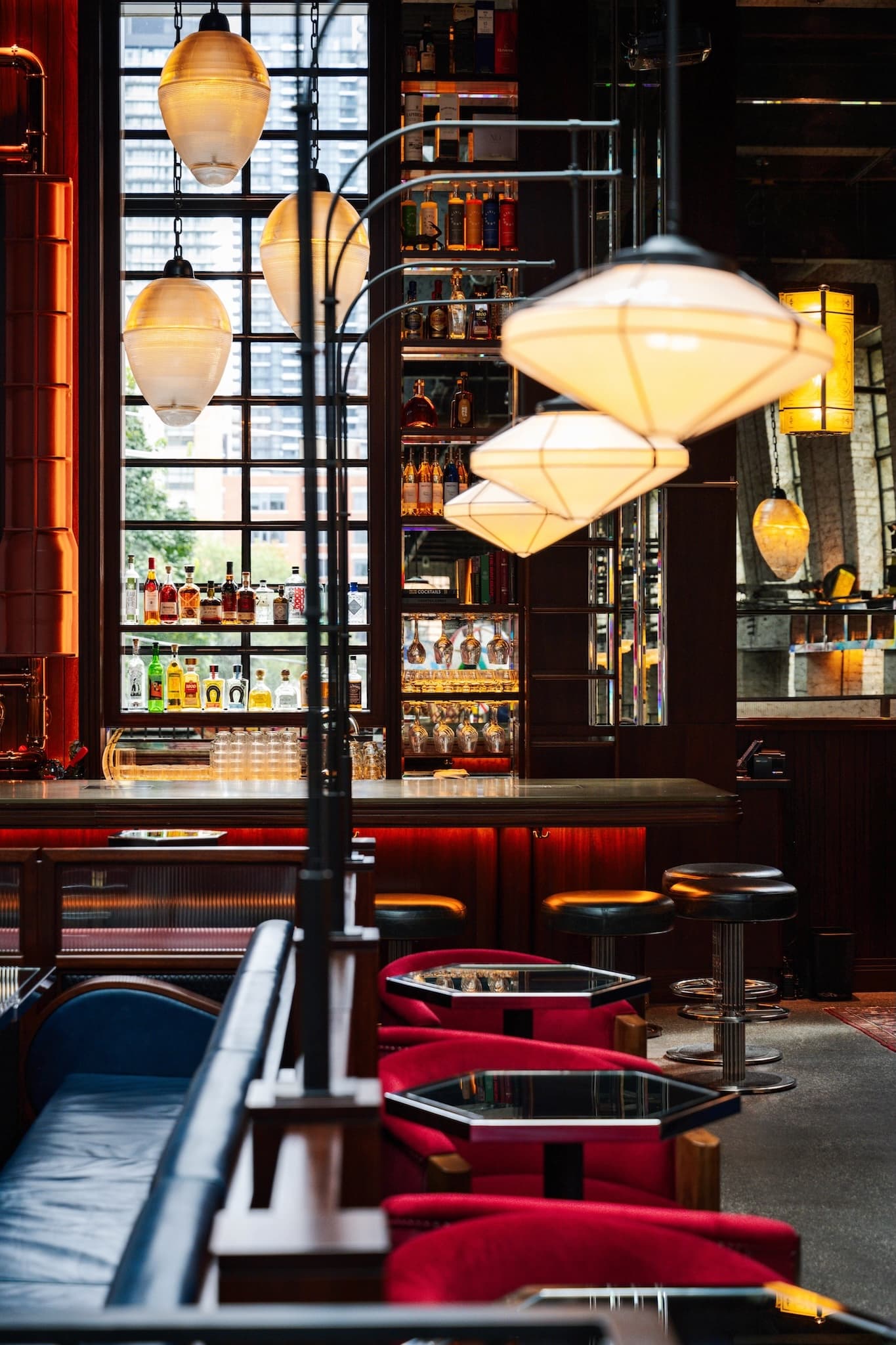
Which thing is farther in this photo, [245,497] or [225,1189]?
[245,497]

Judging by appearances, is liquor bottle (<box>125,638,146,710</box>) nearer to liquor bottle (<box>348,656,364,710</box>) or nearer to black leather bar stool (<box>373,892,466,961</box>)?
liquor bottle (<box>348,656,364,710</box>)

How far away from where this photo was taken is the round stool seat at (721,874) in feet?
17.9

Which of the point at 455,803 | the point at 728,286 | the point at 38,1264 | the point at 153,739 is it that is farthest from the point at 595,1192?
the point at 153,739

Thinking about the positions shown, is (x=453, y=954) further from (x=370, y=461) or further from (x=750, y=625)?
(x=750, y=625)

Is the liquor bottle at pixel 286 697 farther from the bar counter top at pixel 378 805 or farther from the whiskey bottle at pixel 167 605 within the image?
the bar counter top at pixel 378 805

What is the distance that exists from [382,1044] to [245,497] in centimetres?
Result: 415

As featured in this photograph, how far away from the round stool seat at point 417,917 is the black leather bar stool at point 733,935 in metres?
0.96

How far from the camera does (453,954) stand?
14.5 ft

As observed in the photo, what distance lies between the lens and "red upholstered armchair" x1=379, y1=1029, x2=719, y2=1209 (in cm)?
273

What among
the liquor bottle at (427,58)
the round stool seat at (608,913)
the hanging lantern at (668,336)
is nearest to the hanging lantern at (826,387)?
the liquor bottle at (427,58)

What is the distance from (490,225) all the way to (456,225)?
0.57ft

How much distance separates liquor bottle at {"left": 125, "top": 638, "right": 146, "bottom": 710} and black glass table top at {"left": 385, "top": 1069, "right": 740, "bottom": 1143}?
434 centimetres

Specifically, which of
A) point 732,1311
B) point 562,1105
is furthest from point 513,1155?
point 732,1311

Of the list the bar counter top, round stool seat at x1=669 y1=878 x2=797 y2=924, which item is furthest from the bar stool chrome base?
the bar counter top
